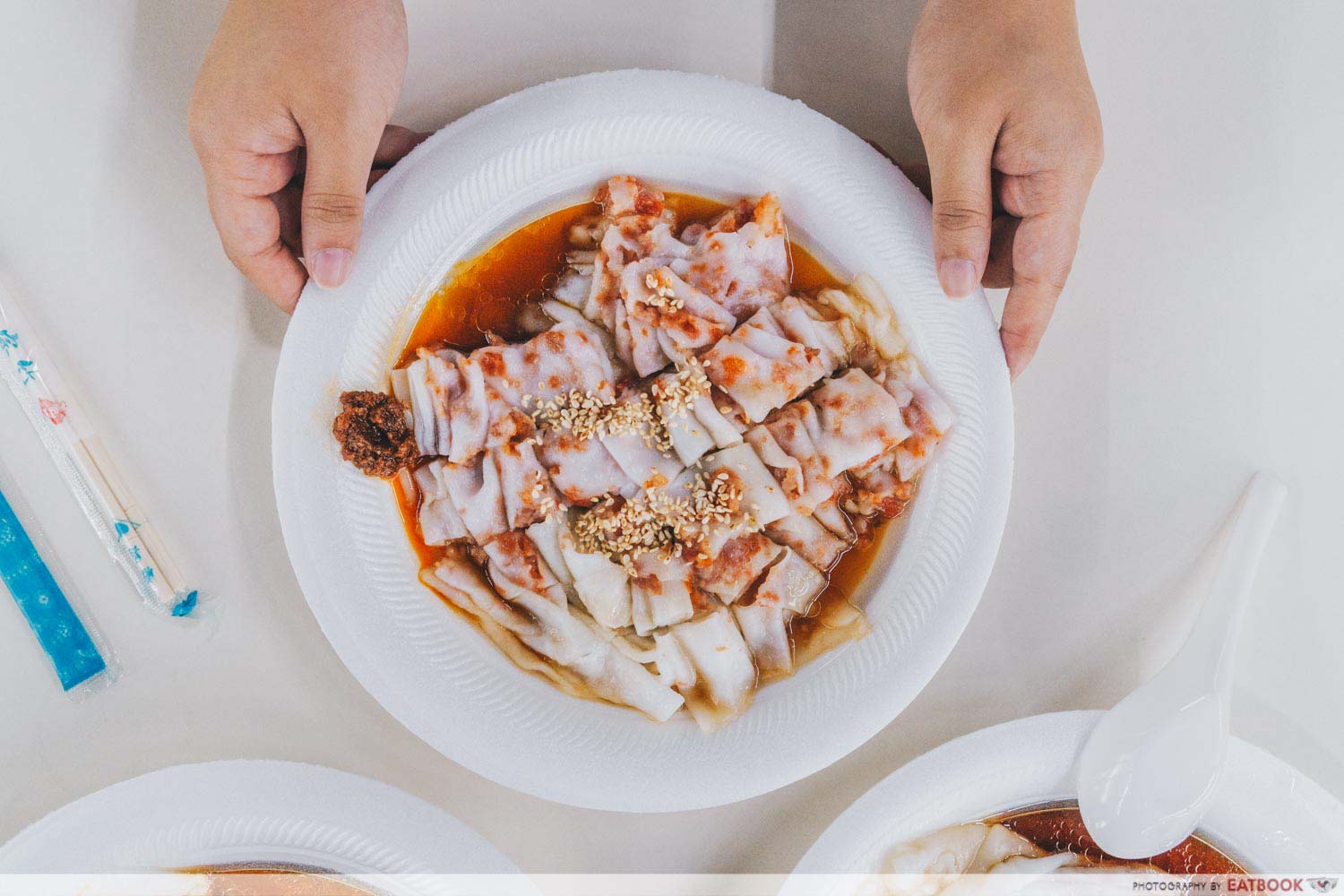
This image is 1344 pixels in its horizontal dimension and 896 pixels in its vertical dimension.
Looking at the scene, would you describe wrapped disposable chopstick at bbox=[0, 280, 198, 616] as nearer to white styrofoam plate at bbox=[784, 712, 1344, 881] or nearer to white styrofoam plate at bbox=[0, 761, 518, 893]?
white styrofoam plate at bbox=[0, 761, 518, 893]

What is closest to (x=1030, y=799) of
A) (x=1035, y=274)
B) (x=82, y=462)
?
(x=1035, y=274)

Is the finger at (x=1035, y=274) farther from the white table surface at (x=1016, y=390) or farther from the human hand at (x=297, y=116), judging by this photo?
the human hand at (x=297, y=116)

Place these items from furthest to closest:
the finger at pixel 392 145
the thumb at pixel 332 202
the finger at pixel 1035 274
Result: the finger at pixel 392 145 < the finger at pixel 1035 274 < the thumb at pixel 332 202

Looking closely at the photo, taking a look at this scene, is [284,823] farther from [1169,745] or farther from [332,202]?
[1169,745]

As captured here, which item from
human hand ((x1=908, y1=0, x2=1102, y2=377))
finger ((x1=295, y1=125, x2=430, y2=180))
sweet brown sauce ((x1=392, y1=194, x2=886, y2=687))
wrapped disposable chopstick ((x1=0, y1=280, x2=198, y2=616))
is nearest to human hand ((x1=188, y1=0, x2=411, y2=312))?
finger ((x1=295, y1=125, x2=430, y2=180))

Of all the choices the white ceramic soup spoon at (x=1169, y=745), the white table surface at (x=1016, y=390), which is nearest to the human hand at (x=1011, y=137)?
the white table surface at (x=1016, y=390)
